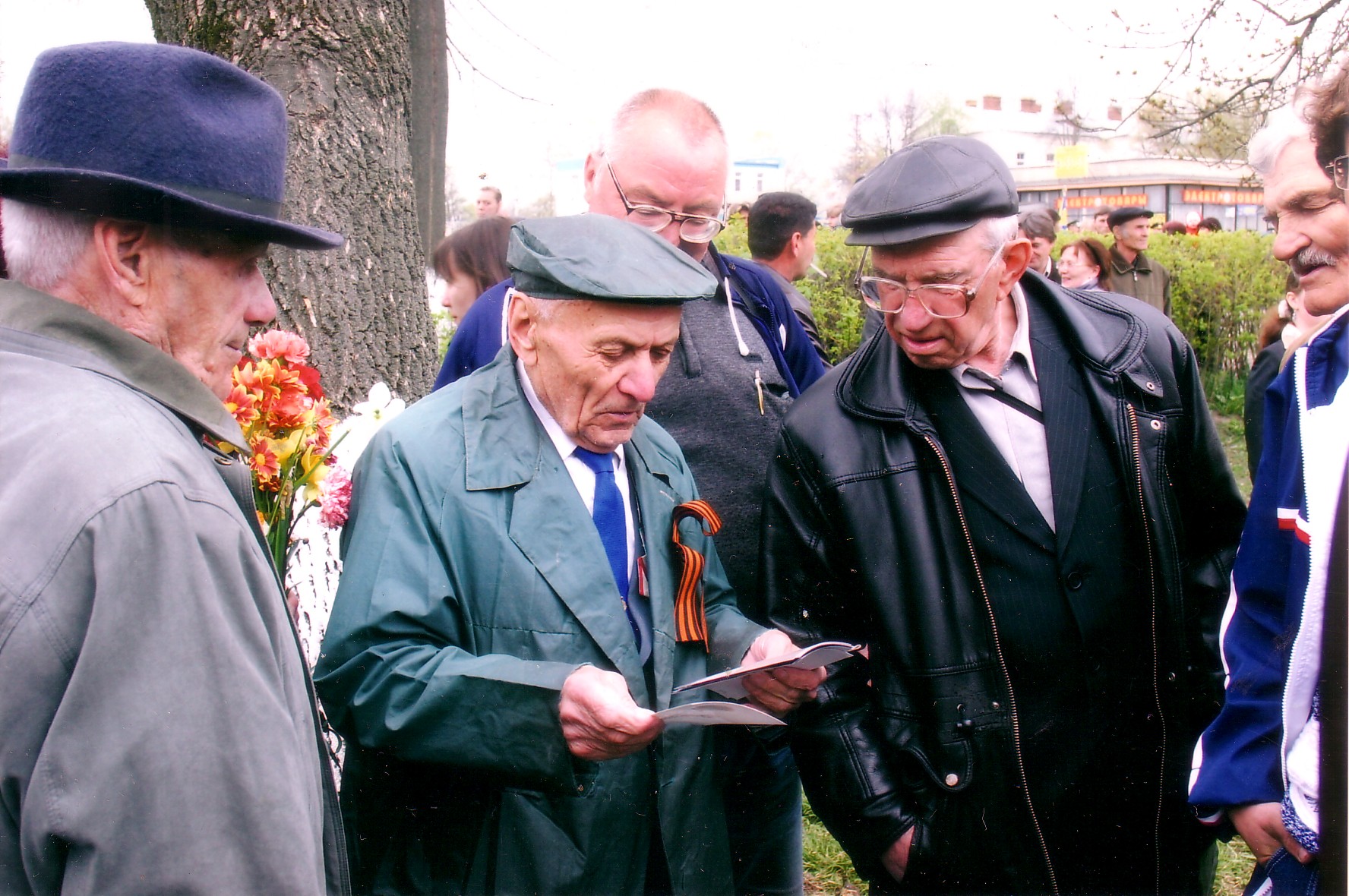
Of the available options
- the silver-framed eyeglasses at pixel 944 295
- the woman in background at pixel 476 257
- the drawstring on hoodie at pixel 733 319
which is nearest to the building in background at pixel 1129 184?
the woman in background at pixel 476 257

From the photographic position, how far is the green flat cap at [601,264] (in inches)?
73.2

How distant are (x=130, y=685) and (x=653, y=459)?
119 centimetres

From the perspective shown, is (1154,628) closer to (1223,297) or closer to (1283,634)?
(1283,634)

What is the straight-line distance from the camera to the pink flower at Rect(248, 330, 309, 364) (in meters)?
2.00

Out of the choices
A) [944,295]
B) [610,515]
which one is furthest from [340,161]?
[944,295]

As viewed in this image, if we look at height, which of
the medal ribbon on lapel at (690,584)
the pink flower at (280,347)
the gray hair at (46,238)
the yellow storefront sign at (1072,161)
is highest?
the yellow storefront sign at (1072,161)

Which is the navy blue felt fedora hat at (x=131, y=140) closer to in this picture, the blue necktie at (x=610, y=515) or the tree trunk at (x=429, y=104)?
the blue necktie at (x=610, y=515)

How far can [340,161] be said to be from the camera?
364 centimetres

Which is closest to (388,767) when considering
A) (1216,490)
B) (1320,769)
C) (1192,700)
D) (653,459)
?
(653,459)

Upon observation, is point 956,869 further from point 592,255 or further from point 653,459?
point 592,255

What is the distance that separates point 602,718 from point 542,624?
26 centimetres

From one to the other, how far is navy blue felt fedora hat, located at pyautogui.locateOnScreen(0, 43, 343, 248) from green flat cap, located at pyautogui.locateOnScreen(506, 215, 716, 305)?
0.62m

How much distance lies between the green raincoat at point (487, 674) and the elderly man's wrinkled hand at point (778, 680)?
0.45 ft

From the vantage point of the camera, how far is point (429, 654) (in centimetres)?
170
